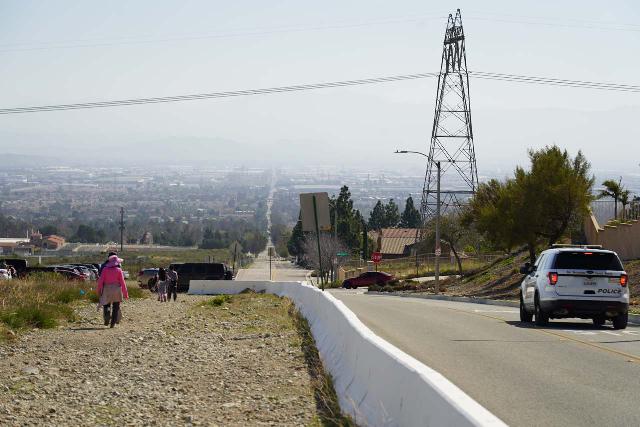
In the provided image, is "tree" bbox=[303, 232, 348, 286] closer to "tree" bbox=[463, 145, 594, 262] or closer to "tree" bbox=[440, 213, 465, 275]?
"tree" bbox=[440, 213, 465, 275]

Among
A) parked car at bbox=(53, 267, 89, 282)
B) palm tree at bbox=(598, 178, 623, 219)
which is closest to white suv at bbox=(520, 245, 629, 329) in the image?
parked car at bbox=(53, 267, 89, 282)

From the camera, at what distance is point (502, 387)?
13.2 m

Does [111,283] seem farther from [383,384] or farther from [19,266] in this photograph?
[19,266]

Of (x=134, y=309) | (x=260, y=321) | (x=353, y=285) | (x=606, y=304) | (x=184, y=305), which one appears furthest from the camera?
(x=353, y=285)

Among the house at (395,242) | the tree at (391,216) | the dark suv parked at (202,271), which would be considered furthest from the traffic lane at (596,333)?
the tree at (391,216)

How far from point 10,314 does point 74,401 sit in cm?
1117

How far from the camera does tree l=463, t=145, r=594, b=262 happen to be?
55125mm

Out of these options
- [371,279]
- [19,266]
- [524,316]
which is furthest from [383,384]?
[371,279]

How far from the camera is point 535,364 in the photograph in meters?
15.9

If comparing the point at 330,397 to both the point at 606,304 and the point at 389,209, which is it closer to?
the point at 606,304

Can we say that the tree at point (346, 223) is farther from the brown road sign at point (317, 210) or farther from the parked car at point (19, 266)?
the brown road sign at point (317, 210)

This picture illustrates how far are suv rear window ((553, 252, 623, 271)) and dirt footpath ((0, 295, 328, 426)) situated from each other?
20.2ft

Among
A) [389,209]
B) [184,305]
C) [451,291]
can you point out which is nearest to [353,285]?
[451,291]

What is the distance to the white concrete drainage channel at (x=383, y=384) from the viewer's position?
780 cm
